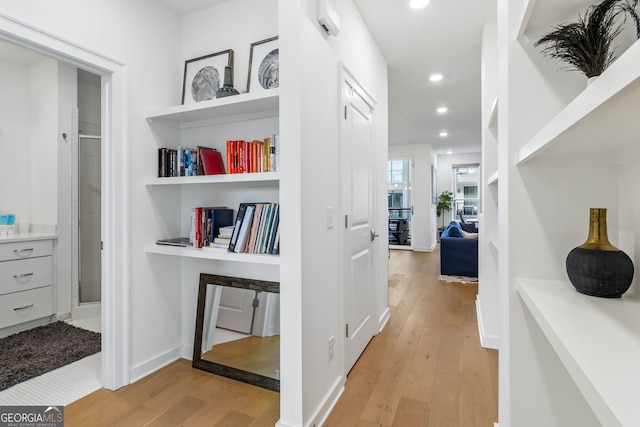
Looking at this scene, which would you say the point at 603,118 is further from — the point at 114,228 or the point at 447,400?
the point at 114,228

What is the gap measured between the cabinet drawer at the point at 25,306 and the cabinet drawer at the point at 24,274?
0.05m

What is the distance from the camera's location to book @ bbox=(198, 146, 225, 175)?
216 centimetres

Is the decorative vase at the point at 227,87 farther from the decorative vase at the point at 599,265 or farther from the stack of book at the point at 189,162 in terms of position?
the decorative vase at the point at 599,265

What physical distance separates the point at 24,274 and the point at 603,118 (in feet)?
13.4

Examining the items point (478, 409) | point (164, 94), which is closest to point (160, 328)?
point (164, 94)

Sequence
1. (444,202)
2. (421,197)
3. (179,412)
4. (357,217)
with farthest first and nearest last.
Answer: (444,202) → (421,197) → (357,217) → (179,412)

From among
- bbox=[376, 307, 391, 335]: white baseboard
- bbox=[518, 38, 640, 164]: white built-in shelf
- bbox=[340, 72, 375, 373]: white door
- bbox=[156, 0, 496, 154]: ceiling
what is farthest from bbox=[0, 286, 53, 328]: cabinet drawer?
bbox=[518, 38, 640, 164]: white built-in shelf

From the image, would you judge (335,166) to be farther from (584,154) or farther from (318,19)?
(584,154)

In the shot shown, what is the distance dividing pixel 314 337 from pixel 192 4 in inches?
96.4

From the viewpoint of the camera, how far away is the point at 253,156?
1.94m

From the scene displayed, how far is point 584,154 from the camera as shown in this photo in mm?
931

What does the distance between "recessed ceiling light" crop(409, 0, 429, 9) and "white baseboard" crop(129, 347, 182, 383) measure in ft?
10.4

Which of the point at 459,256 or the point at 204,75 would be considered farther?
the point at 459,256

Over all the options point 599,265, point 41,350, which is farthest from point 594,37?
point 41,350
